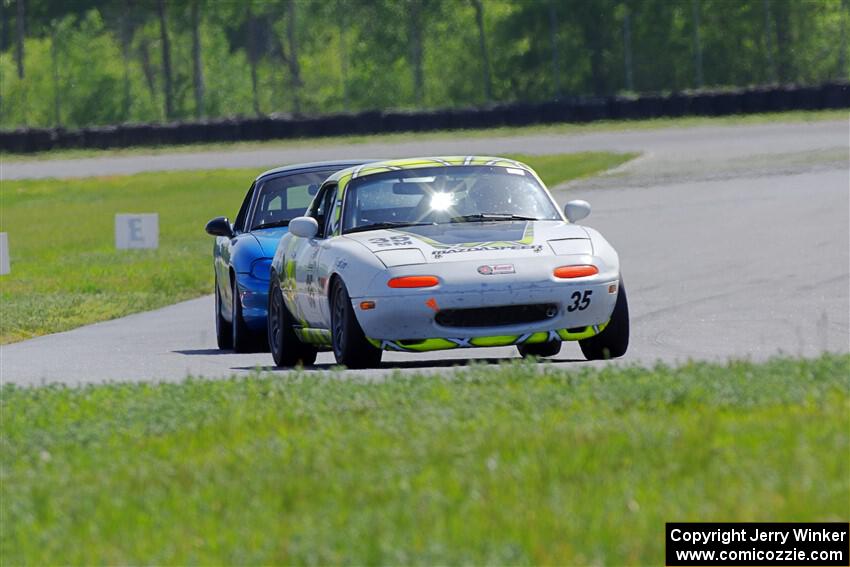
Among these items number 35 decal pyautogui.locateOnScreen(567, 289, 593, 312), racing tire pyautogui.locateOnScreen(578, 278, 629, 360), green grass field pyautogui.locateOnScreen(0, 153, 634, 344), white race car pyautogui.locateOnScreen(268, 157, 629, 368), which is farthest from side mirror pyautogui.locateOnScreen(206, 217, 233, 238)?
number 35 decal pyautogui.locateOnScreen(567, 289, 593, 312)

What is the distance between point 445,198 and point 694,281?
647 cm

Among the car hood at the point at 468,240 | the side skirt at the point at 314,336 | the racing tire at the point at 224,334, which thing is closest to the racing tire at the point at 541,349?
the car hood at the point at 468,240

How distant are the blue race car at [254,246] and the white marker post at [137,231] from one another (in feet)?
35.0

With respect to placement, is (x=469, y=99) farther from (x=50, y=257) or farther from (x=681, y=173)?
(x=50, y=257)

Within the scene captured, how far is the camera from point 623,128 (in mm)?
59531

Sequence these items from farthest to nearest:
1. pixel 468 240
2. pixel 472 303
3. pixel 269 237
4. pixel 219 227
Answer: pixel 219 227, pixel 269 237, pixel 468 240, pixel 472 303

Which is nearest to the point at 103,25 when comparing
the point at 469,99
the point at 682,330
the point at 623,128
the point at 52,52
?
the point at 52,52

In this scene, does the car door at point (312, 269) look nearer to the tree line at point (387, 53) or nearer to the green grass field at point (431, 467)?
the green grass field at point (431, 467)

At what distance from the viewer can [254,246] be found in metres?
14.1

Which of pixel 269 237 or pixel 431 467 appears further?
pixel 269 237

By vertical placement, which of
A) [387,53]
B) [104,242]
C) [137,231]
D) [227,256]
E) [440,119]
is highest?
[227,256]

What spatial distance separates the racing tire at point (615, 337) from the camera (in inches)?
431

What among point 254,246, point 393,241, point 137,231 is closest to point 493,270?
point 393,241

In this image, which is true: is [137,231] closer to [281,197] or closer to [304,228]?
[281,197]
